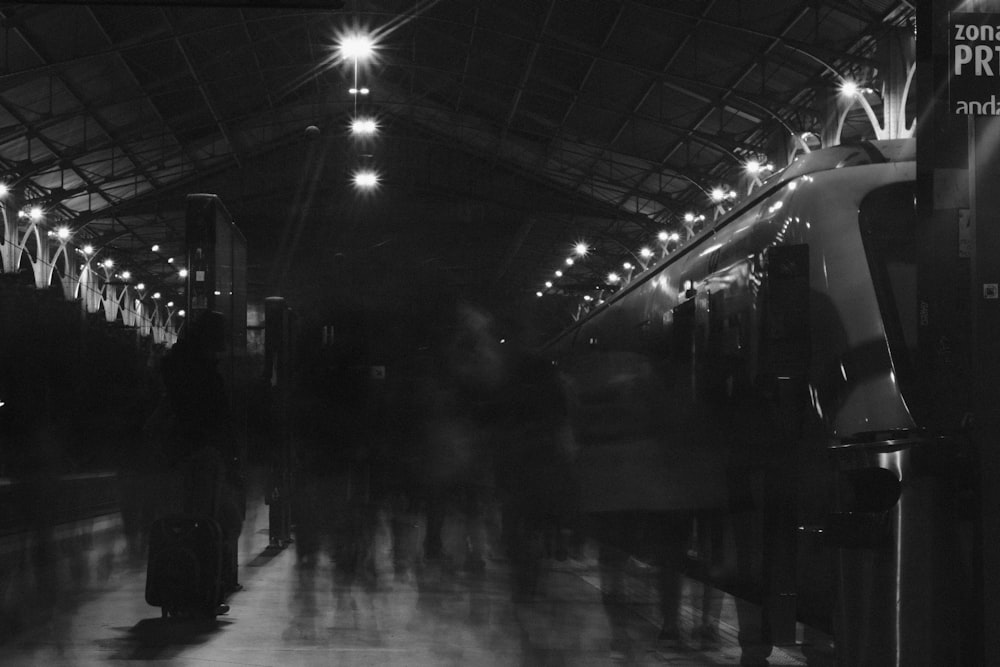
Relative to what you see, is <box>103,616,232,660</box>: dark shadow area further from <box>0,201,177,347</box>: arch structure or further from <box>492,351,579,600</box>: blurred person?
<box>0,201,177,347</box>: arch structure

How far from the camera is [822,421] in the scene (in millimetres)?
6664

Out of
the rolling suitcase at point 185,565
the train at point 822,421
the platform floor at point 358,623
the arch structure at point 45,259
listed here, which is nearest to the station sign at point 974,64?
the train at point 822,421

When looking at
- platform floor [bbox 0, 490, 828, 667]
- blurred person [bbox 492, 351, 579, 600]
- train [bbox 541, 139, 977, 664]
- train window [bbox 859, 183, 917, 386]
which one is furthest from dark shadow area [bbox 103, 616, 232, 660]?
train window [bbox 859, 183, 917, 386]

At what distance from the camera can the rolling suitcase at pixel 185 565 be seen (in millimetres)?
7961

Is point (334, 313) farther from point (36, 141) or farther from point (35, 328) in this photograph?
point (36, 141)

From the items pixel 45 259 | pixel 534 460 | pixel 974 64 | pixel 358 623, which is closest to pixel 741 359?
pixel 358 623

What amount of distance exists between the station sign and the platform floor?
3284 millimetres

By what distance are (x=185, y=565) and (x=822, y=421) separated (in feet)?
14.1

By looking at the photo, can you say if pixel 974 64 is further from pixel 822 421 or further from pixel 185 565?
pixel 185 565

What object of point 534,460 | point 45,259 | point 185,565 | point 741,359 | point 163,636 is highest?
point 45,259

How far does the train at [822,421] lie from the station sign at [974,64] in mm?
1562

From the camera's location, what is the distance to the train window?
6.52 meters

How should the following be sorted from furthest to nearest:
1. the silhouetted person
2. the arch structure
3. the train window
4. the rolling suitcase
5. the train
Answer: the arch structure < the silhouetted person < the rolling suitcase < the train window < the train

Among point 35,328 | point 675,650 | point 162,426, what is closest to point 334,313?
point 35,328
